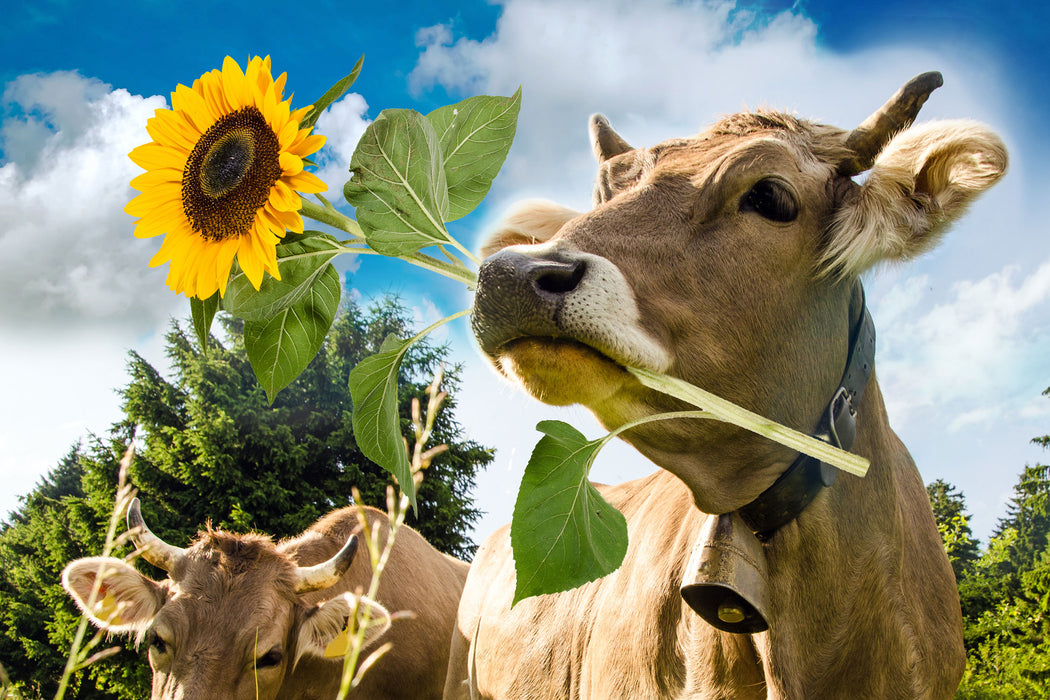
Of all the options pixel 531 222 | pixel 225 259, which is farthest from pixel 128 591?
pixel 225 259

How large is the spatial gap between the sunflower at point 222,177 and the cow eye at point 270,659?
3.34 meters

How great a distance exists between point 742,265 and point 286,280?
112cm

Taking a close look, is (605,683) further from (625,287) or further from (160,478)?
(160,478)

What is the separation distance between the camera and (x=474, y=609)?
176 inches

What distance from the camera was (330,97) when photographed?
1596mm

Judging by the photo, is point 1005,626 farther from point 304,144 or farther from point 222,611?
point 304,144

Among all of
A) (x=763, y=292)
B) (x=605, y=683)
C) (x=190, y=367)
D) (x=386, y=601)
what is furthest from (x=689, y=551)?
(x=190, y=367)

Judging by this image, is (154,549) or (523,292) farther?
(154,549)

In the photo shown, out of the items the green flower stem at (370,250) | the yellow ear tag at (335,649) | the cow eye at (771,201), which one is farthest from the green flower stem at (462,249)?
the yellow ear tag at (335,649)

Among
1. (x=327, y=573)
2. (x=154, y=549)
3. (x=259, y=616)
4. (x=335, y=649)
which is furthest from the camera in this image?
(x=327, y=573)

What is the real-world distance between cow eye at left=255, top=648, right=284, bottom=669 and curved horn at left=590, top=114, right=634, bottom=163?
136 inches

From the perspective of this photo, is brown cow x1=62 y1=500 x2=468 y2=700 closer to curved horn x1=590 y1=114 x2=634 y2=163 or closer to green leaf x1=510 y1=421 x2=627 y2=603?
curved horn x1=590 y1=114 x2=634 y2=163

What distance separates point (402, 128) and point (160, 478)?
16888 millimetres

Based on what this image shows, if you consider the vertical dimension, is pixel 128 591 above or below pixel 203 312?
below
